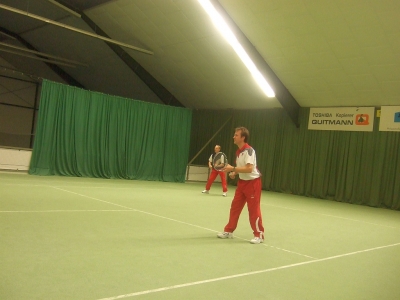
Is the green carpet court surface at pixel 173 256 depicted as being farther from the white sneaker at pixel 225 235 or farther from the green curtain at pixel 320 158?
the green curtain at pixel 320 158

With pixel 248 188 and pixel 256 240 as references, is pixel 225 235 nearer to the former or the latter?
pixel 256 240

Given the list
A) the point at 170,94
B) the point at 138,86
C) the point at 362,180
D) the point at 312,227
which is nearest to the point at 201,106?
the point at 170,94

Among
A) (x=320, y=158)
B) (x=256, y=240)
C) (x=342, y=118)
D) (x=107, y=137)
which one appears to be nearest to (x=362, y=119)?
(x=342, y=118)

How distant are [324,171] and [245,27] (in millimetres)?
6024

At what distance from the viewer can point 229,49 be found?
44.3 feet

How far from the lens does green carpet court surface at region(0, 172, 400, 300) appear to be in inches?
128

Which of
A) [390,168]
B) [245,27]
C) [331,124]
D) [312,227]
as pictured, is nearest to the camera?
[312,227]

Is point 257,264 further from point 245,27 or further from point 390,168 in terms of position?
point 390,168

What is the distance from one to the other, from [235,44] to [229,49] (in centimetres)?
72

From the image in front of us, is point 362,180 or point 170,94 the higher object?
point 170,94

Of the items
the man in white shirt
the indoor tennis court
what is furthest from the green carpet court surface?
the man in white shirt

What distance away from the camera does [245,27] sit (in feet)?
39.5

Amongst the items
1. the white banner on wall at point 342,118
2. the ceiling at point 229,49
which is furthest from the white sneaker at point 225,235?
the white banner on wall at point 342,118

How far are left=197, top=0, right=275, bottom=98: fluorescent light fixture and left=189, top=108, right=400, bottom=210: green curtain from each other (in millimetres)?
2097
